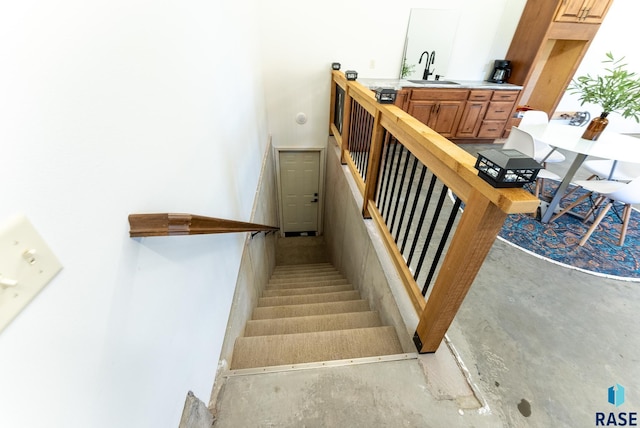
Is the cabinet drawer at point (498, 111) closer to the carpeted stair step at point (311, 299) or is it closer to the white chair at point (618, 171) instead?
the white chair at point (618, 171)

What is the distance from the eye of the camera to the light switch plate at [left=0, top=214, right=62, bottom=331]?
0.34 meters

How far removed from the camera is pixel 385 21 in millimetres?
3812

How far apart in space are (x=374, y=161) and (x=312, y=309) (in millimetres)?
1207

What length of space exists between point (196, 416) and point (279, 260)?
13.3 ft

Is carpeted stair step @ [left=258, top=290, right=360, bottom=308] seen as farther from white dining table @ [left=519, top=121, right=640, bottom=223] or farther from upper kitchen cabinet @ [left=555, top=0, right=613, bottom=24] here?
upper kitchen cabinet @ [left=555, top=0, right=613, bottom=24]

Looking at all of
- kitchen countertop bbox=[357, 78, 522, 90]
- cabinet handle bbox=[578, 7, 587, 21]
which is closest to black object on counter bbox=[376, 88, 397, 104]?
kitchen countertop bbox=[357, 78, 522, 90]

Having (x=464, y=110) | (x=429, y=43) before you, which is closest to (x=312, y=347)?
(x=464, y=110)

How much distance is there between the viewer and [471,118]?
4.35 meters

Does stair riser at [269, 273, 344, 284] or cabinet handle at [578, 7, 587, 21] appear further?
cabinet handle at [578, 7, 587, 21]

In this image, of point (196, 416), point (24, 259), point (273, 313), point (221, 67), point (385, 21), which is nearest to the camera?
point (24, 259)

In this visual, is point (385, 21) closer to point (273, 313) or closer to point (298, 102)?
point (298, 102)

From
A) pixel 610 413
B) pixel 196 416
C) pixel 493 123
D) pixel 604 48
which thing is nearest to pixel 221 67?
pixel 196 416

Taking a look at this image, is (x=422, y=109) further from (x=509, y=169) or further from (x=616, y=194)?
(x=509, y=169)

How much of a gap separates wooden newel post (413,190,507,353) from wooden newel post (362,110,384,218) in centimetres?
100
